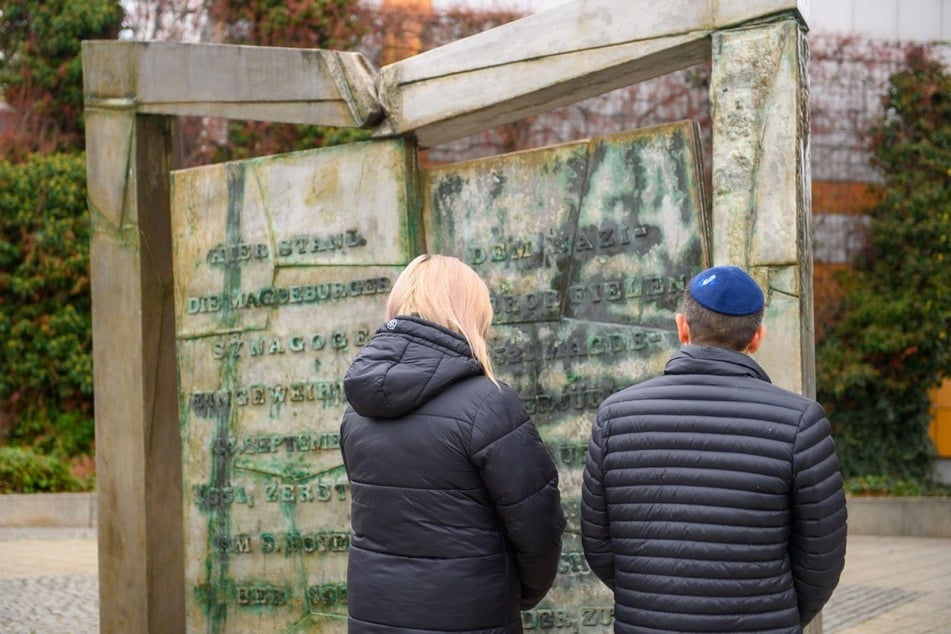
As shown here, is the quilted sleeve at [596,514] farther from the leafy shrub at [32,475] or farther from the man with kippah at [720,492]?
the leafy shrub at [32,475]

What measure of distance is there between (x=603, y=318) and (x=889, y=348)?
1030 cm

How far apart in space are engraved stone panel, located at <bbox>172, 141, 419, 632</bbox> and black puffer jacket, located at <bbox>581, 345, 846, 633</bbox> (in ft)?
7.29

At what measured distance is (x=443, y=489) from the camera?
9.60ft

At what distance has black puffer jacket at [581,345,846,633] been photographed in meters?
2.66

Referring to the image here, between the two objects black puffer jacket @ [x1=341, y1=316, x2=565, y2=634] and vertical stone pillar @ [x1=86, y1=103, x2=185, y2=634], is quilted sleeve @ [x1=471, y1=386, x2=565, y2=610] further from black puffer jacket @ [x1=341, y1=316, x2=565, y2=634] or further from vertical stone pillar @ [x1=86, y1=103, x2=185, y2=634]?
vertical stone pillar @ [x1=86, y1=103, x2=185, y2=634]

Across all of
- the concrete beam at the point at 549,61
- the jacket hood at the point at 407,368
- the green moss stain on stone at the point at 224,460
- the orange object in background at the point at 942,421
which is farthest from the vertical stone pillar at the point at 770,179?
the orange object in background at the point at 942,421

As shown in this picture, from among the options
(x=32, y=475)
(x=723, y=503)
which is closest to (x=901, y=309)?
(x=32, y=475)

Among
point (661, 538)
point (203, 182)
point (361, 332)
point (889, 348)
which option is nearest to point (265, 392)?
point (361, 332)

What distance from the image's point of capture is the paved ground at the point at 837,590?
Answer: 721 cm

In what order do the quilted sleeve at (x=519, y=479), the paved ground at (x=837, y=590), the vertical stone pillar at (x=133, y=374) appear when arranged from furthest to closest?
the paved ground at (x=837, y=590)
the vertical stone pillar at (x=133, y=374)
the quilted sleeve at (x=519, y=479)

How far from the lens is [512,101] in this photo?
4.59 meters

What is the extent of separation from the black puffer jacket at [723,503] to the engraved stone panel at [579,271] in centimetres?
152

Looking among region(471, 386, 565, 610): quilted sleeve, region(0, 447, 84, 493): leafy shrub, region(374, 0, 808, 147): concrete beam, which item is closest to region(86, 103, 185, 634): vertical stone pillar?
region(374, 0, 808, 147): concrete beam

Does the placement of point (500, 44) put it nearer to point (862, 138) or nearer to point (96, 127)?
point (96, 127)
